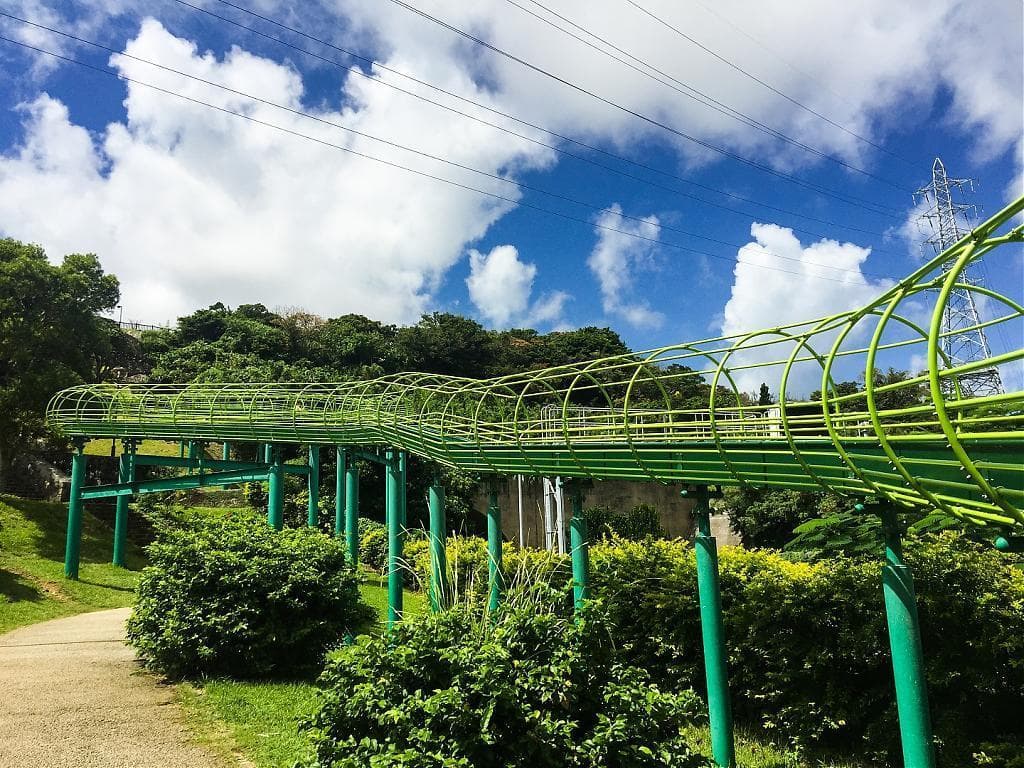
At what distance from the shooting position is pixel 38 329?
18547 mm

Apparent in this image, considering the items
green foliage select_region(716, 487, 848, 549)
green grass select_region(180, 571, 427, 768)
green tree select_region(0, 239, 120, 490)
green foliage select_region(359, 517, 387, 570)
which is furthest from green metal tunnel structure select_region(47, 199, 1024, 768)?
green tree select_region(0, 239, 120, 490)

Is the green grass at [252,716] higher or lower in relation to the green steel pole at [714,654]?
lower

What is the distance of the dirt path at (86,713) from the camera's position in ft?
17.1

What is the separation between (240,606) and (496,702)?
16.7ft

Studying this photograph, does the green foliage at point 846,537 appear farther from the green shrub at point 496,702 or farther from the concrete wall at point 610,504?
the concrete wall at point 610,504

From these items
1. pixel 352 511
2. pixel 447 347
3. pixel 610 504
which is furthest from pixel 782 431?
pixel 447 347

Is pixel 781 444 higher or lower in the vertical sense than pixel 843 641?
higher

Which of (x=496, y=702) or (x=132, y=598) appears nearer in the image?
(x=496, y=702)

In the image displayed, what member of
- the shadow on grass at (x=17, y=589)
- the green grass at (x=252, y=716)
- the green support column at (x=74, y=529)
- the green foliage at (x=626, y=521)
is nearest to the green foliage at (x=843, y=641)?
the green grass at (x=252, y=716)

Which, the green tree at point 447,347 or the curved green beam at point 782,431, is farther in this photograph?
the green tree at point 447,347

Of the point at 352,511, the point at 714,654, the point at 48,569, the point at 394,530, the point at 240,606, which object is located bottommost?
the point at 714,654

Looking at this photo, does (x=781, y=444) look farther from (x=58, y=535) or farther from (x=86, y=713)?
(x=58, y=535)

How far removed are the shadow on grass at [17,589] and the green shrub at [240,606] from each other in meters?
6.33

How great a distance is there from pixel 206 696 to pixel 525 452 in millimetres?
4041
